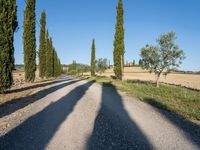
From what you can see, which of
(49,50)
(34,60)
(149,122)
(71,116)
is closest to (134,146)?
(149,122)

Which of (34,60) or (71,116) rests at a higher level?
(34,60)

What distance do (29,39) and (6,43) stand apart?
12.7 m

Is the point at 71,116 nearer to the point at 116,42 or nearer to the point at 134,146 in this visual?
the point at 134,146

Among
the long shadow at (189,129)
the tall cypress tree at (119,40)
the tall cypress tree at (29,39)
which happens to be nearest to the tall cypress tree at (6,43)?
the tall cypress tree at (29,39)

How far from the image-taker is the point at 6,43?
19.5 metres

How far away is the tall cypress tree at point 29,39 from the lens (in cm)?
3192

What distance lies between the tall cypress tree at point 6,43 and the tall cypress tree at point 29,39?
1163 cm

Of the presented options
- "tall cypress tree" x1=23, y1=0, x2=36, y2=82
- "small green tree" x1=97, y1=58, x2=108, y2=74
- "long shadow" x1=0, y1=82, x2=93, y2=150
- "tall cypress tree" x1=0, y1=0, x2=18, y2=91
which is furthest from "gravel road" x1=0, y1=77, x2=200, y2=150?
"small green tree" x1=97, y1=58, x2=108, y2=74

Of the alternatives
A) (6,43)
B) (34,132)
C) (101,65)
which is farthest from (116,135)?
(101,65)

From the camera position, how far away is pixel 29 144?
6.44m

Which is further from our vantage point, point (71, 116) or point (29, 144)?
point (71, 116)

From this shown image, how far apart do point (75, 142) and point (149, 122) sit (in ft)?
12.4

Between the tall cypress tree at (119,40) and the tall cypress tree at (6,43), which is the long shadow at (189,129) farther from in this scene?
the tall cypress tree at (119,40)

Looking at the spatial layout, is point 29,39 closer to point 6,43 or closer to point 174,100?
point 6,43
